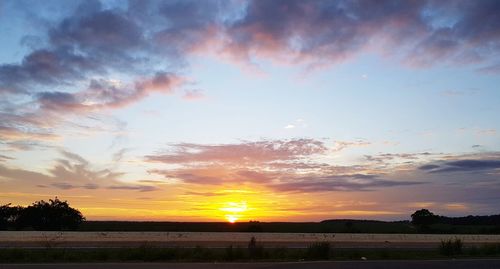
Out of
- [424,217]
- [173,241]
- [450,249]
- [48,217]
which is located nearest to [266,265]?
[450,249]

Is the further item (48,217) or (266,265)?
(48,217)

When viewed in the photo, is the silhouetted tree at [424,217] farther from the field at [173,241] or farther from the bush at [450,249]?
the bush at [450,249]

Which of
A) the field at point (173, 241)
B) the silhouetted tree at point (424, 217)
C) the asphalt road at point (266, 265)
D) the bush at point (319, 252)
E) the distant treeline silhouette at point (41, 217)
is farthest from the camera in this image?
the silhouetted tree at point (424, 217)

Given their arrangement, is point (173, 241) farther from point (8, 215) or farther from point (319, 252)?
point (8, 215)

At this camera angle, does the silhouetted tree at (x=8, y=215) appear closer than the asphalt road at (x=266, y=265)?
No

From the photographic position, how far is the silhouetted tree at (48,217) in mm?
82812

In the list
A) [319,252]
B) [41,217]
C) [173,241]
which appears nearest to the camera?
[319,252]

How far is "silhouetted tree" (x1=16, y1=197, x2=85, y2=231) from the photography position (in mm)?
82812

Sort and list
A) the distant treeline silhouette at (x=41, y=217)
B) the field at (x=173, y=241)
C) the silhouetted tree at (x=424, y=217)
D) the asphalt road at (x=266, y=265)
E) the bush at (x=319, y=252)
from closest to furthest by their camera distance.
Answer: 1. the asphalt road at (x=266, y=265)
2. the bush at (x=319, y=252)
3. the field at (x=173, y=241)
4. the distant treeline silhouette at (x=41, y=217)
5. the silhouetted tree at (x=424, y=217)

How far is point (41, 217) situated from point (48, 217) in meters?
1.05

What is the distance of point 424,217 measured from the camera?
12562 centimetres

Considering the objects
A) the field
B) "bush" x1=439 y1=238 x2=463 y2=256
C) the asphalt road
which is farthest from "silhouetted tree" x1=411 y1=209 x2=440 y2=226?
the asphalt road

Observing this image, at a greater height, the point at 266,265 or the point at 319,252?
the point at 319,252

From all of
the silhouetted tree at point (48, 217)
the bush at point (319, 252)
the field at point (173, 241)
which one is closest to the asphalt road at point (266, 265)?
the bush at point (319, 252)
